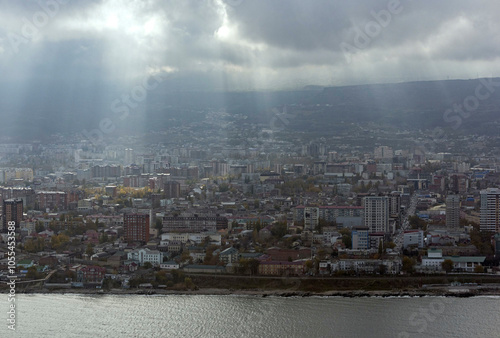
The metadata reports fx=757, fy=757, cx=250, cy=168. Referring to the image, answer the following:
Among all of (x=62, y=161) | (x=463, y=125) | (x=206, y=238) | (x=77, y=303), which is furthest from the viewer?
(x=463, y=125)

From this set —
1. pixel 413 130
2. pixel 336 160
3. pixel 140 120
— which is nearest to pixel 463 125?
pixel 413 130

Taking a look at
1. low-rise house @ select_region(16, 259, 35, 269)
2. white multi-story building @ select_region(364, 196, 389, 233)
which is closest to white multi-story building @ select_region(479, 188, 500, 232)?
white multi-story building @ select_region(364, 196, 389, 233)

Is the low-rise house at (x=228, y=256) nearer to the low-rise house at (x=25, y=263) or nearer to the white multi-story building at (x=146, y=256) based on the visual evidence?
the white multi-story building at (x=146, y=256)

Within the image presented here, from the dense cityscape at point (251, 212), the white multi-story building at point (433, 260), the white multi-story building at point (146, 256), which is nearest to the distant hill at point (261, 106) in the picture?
the dense cityscape at point (251, 212)

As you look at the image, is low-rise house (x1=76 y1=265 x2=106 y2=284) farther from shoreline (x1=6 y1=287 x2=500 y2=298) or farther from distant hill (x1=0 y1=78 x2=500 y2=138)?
distant hill (x1=0 y1=78 x2=500 y2=138)

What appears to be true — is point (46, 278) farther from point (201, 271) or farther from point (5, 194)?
point (5, 194)

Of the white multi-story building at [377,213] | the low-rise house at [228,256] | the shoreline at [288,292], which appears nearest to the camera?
the shoreline at [288,292]

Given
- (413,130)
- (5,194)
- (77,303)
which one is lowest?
(77,303)
